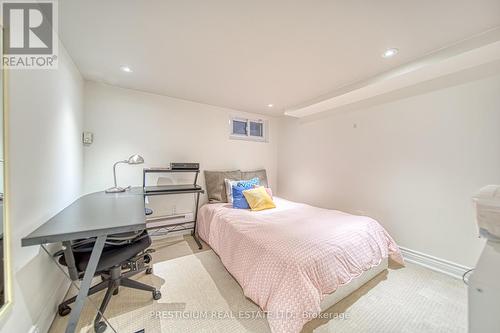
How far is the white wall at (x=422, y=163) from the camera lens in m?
1.86

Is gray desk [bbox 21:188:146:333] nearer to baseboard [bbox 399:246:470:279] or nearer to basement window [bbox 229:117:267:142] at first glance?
basement window [bbox 229:117:267:142]

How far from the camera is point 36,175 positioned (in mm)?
1281

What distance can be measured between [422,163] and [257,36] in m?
2.30

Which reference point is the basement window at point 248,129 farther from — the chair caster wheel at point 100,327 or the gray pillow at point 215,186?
the chair caster wheel at point 100,327

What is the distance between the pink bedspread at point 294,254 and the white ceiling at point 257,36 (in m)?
1.70

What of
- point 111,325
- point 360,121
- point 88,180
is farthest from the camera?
point 360,121

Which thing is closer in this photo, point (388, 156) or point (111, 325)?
point (111, 325)

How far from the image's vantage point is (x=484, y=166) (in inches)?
71.9

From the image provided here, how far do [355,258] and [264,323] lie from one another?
927 mm

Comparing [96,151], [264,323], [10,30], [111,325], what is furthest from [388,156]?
[96,151]

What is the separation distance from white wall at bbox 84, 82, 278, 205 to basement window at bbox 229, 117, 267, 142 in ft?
0.40

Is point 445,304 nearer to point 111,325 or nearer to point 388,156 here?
point 388,156

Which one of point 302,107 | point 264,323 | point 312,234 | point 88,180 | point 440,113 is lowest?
point 264,323

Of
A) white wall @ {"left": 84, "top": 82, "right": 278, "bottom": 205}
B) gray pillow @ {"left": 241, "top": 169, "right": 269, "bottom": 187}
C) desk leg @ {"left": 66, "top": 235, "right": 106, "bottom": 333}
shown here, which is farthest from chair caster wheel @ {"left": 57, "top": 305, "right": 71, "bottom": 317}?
gray pillow @ {"left": 241, "top": 169, "right": 269, "bottom": 187}
